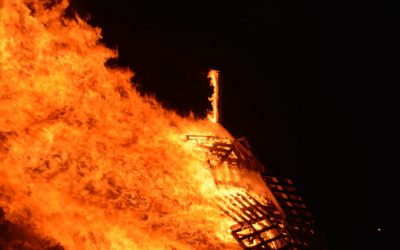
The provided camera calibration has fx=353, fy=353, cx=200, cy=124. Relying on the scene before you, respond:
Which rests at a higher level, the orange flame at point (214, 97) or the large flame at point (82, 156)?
the orange flame at point (214, 97)

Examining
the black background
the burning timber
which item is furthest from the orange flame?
the burning timber

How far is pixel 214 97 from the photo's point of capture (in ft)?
27.3

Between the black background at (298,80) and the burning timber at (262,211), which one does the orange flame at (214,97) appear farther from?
the burning timber at (262,211)

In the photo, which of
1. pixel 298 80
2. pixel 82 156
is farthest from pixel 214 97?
pixel 82 156

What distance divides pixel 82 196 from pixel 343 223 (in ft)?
17.4

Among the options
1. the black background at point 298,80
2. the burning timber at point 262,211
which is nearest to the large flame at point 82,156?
the burning timber at point 262,211

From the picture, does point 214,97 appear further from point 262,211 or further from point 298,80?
point 262,211

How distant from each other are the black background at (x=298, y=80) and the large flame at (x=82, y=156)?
1235mm

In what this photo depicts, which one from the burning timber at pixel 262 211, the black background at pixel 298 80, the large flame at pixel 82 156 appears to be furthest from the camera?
the black background at pixel 298 80

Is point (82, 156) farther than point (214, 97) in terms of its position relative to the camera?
No

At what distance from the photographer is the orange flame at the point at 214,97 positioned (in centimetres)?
818

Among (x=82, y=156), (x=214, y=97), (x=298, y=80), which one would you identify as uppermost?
(x=298, y=80)

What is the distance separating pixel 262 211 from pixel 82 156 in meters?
2.88

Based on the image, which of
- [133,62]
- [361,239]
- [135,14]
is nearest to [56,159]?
Result: [133,62]
